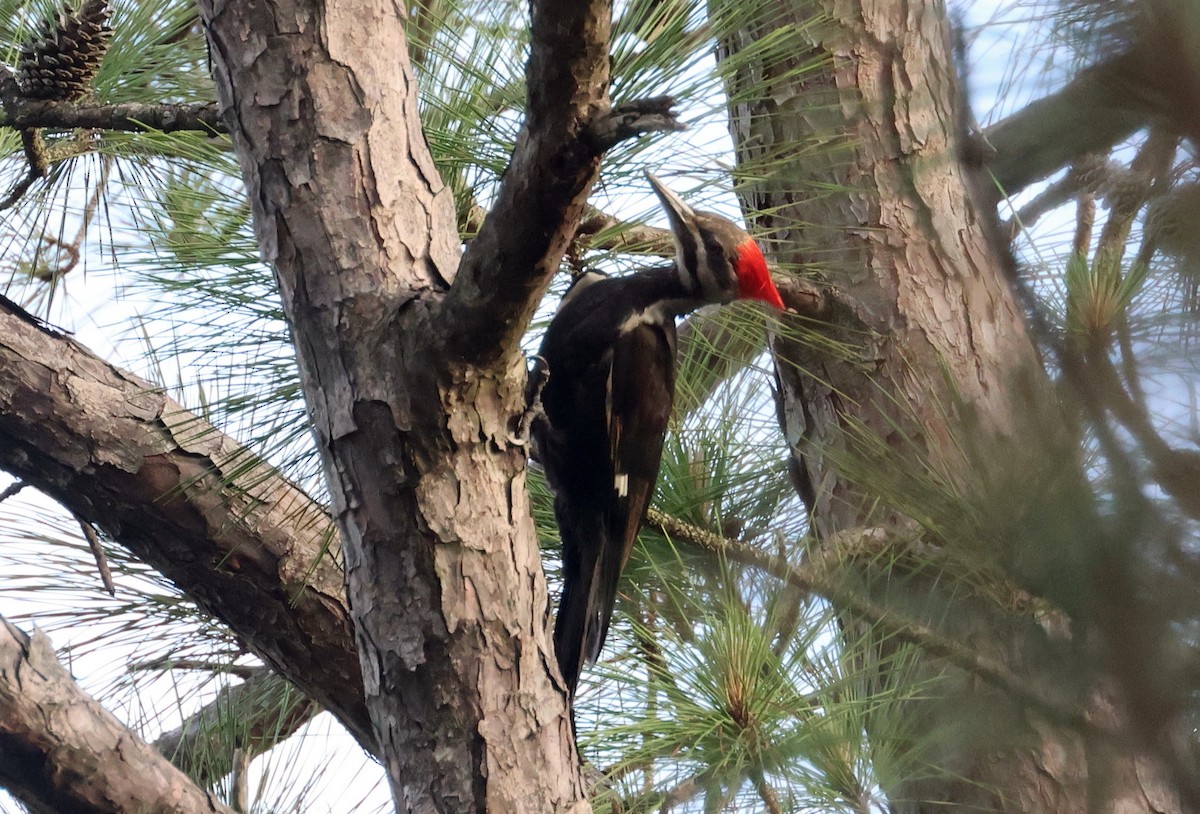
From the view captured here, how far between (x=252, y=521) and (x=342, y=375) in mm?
510

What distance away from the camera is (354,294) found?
1.25 m

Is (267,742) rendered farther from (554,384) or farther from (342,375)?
(342,375)

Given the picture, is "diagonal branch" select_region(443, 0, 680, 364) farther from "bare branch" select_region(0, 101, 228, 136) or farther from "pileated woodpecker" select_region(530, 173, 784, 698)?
"pileated woodpecker" select_region(530, 173, 784, 698)

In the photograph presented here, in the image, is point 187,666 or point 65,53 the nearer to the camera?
point 65,53

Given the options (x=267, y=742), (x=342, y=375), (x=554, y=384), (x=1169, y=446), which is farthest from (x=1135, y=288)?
(x=267, y=742)

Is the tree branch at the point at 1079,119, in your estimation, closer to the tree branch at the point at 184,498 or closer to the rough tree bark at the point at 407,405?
the rough tree bark at the point at 407,405

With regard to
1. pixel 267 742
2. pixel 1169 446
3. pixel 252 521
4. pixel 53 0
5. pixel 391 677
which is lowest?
pixel 1169 446

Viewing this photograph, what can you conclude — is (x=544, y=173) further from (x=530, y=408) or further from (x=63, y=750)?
(x=63, y=750)

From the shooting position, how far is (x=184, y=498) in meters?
1.59

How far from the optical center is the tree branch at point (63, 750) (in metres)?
1.44

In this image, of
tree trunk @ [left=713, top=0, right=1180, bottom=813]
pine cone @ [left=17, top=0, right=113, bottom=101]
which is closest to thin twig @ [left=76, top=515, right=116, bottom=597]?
pine cone @ [left=17, top=0, right=113, bottom=101]

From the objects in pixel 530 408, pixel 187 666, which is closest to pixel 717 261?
pixel 530 408

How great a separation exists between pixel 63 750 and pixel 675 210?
1.20 metres

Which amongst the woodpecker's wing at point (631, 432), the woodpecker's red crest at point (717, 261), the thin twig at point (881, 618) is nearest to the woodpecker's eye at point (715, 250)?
the woodpecker's red crest at point (717, 261)
